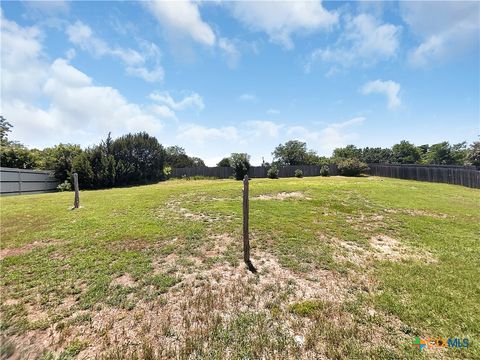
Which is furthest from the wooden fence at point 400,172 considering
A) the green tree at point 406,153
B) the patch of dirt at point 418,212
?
the green tree at point 406,153

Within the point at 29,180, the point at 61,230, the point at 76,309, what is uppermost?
the point at 29,180

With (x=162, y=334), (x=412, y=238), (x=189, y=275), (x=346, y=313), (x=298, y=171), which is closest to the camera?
(x=162, y=334)

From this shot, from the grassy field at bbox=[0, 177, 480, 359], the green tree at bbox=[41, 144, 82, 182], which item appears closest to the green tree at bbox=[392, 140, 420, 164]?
the grassy field at bbox=[0, 177, 480, 359]

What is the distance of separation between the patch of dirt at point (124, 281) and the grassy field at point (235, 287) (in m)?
0.04

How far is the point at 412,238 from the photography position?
6734 millimetres

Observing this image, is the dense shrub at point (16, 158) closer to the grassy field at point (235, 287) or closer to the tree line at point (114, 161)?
the tree line at point (114, 161)

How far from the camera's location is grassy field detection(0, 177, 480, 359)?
301 cm

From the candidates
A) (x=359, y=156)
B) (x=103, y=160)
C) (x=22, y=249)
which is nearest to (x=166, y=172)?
(x=103, y=160)

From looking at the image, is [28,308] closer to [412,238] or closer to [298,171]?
[412,238]

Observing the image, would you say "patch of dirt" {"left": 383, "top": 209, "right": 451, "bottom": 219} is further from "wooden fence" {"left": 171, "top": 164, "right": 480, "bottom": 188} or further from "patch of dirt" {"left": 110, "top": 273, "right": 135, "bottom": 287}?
"wooden fence" {"left": 171, "top": 164, "right": 480, "bottom": 188}

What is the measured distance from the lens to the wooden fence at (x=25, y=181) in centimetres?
1719

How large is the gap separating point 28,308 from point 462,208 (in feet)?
48.9

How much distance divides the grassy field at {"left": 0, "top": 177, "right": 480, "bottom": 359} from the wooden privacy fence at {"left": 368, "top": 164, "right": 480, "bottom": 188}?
14819 millimetres

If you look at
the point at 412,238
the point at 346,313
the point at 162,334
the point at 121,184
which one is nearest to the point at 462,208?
the point at 412,238
